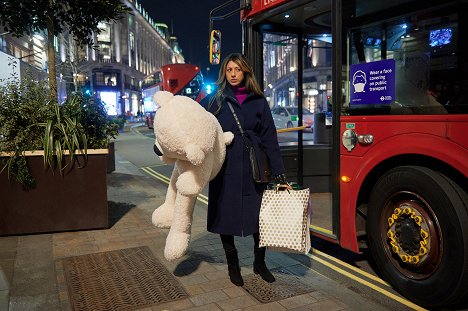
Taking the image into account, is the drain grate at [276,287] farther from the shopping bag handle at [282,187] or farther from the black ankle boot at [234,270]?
the shopping bag handle at [282,187]

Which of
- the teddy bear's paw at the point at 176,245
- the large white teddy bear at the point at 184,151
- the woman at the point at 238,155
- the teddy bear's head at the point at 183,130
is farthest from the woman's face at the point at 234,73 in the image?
the teddy bear's paw at the point at 176,245

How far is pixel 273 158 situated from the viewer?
11.3ft

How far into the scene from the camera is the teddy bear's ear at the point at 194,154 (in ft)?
9.03

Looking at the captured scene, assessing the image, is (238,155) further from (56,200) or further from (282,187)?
(56,200)

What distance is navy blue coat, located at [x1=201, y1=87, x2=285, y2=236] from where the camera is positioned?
333 centimetres

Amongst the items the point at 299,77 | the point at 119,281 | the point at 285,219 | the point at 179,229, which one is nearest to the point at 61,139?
the point at 119,281

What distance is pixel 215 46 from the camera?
5414 millimetres

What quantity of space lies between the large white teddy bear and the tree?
3.55 meters

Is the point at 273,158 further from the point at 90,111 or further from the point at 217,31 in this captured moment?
the point at 90,111

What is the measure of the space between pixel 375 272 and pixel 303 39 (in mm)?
3442

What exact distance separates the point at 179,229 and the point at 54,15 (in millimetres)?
5008

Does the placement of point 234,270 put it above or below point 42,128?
below

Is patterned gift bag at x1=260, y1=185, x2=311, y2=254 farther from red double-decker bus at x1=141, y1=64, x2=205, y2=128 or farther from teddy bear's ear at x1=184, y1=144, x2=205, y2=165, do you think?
red double-decker bus at x1=141, y1=64, x2=205, y2=128

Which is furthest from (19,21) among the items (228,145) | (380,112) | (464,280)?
(464,280)
